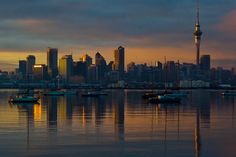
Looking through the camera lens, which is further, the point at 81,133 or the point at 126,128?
the point at 126,128

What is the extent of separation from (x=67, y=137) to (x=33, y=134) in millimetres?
3155

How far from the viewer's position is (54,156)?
2366 centimetres

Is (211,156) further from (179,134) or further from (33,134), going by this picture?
(33,134)

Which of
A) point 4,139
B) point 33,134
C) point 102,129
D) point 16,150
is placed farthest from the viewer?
point 102,129

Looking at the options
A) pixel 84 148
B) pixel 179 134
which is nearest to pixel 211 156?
pixel 84 148

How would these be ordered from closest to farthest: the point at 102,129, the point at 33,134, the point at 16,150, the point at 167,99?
the point at 16,150
the point at 33,134
the point at 102,129
the point at 167,99

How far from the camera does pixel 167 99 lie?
93.4 metres

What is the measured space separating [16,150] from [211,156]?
10704mm

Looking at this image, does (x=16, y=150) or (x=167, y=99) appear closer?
(x=16, y=150)

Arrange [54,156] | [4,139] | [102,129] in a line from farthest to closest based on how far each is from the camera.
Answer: [102,129], [4,139], [54,156]

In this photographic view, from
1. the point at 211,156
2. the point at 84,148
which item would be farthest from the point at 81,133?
the point at 211,156

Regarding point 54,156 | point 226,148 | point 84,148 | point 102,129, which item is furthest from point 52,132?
point 226,148

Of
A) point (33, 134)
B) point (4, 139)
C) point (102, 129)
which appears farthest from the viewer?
point (102, 129)

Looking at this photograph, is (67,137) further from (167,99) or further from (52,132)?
(167,99)
